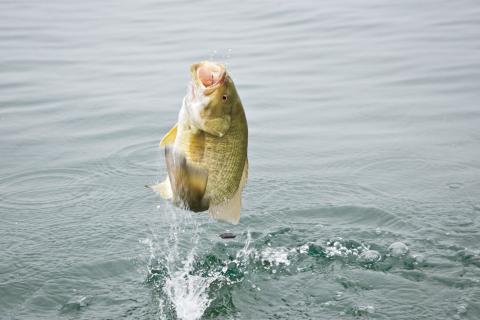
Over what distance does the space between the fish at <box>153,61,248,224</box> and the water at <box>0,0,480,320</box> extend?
1183 mm

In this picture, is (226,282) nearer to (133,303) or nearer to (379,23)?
(133,303)

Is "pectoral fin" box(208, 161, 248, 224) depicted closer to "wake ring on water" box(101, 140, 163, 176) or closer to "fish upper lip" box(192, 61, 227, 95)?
"fish upper lip" box(192, 61, 227, 95)

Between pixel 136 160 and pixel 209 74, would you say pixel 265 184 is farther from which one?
pixel 209 74

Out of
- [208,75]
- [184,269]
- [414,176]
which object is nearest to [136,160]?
[184,269]

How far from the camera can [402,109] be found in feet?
34.3

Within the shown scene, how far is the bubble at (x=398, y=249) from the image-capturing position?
614 cm

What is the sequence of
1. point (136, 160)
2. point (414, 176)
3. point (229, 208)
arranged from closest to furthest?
point (229, 208), point (414, 176), point (136, 160)

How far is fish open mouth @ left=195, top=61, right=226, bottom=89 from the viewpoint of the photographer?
13.1ft

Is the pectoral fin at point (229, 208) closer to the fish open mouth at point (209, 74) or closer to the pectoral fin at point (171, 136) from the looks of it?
the pectoral fin at point (171, 136)

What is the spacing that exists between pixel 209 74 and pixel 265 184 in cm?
386

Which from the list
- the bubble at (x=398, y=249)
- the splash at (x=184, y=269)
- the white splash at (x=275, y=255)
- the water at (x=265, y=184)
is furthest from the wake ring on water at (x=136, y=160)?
the bubble at (x=398, y=249)

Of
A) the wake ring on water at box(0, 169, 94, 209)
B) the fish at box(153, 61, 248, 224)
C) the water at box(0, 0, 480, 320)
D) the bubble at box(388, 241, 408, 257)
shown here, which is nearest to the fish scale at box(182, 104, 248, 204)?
the fish at box(153, 61, 248, 224)

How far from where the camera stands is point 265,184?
7.81 metres

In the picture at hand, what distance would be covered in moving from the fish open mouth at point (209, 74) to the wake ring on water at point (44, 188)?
3762mm
